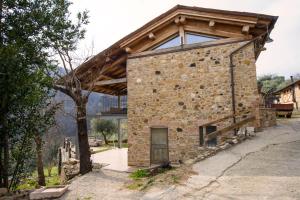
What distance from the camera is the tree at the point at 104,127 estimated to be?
113 feet

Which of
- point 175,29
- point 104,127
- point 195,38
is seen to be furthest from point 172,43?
point 104,127

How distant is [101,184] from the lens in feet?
28.1

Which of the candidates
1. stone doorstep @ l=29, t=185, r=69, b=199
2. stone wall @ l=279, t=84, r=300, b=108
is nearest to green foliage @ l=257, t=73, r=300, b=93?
stone wall @ l=279, t=84, r=300, b=108

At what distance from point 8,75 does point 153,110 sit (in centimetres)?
660

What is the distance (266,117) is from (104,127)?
84.0 ft

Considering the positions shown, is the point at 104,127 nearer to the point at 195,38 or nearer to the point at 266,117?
the point at 195,38

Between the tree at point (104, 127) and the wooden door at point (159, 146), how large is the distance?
22383 mm

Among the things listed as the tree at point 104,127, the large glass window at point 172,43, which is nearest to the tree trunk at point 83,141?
the large glass window at point 172,43

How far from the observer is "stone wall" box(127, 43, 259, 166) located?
10.9m

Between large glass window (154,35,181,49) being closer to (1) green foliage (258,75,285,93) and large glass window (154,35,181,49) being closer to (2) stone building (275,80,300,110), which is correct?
(2) stone building (275,80,300,110)

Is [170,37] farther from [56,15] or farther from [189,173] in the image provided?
[189,173]

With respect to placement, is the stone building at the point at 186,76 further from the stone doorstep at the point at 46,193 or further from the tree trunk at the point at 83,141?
the stone doorstep at the point at 46,193

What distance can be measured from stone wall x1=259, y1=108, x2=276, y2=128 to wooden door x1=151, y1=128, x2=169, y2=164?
4.11 meters

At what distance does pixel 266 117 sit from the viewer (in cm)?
1180
